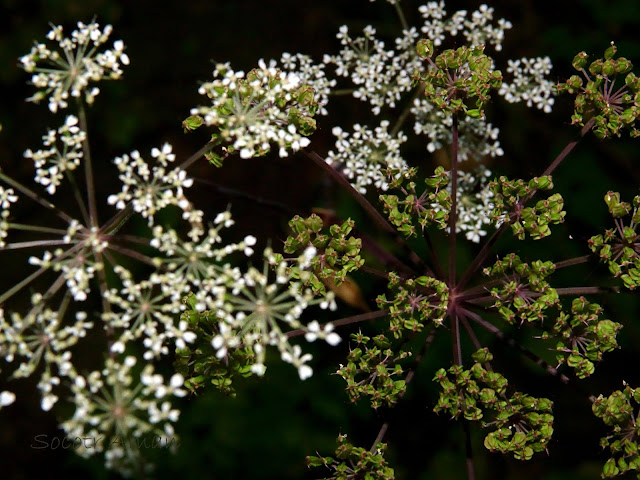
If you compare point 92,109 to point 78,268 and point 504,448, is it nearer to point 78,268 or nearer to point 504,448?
point 78,268

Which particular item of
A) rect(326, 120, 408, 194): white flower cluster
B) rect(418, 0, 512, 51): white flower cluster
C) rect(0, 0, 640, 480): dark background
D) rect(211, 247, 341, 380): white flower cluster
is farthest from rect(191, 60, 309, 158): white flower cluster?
rect(0, 0, 640, 480): dark background

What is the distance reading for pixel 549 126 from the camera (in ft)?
23.4

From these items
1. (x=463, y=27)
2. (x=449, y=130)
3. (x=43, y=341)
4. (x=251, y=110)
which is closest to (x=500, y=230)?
(x=449, y=130)

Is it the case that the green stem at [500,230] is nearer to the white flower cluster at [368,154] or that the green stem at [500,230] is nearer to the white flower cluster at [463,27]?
the white flower cluster at [368,154]

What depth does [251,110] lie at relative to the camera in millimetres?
3543

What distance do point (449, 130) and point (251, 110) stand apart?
1.88m

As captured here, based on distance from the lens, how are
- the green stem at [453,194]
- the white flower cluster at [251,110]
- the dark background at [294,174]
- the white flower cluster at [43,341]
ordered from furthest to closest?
the dark background at [294,174] → the green stem at [453,194] → the white flower cluster at [251,110] → the white flower cluster at [43,341]

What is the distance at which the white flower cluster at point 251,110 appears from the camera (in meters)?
3.48

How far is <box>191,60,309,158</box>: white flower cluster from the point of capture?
11.4 feet

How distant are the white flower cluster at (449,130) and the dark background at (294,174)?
4.96 feet

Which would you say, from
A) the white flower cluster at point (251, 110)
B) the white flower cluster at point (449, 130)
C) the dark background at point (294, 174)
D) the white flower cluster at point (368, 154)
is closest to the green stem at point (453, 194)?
the white flower cluster at point (368, 154)

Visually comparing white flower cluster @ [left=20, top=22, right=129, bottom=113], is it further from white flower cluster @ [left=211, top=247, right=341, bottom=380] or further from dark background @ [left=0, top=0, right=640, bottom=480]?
dark background @ [left=0, top=0, right=640, bottom=480]

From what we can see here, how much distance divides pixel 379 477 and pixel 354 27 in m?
5.19

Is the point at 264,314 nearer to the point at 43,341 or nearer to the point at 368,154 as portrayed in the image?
the point at 43,341
